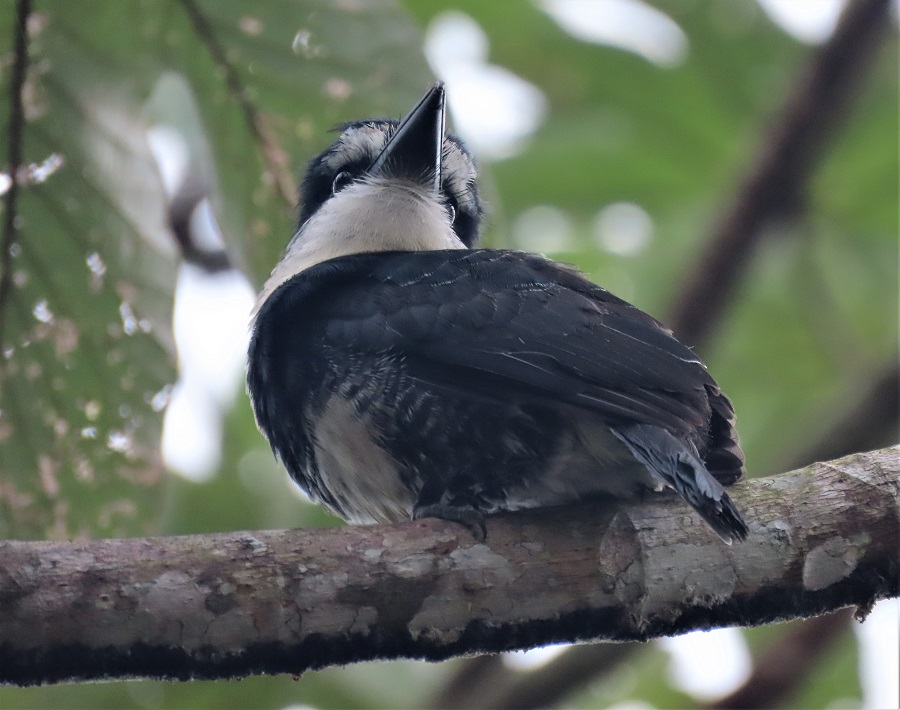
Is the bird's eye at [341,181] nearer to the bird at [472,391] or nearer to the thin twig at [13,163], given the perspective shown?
the bird at [472,391]

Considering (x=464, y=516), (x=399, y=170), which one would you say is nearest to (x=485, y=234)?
(x=399, y=170)

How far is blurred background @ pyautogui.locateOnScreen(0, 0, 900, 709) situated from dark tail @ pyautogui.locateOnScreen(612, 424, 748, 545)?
0.92 m

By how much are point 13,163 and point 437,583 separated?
58.7 inches

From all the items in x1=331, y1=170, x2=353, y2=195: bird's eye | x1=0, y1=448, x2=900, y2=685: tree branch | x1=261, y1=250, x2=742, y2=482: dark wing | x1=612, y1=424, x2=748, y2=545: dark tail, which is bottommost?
x1=0, y1=448, x2=900, y2=685: tree branch

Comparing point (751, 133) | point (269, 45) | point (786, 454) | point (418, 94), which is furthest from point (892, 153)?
point (269, 45)

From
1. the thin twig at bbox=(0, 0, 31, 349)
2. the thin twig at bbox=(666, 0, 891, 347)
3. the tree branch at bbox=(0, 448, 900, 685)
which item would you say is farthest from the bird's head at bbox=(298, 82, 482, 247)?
the tree branch at bbox=(0, 448, 900, 685)

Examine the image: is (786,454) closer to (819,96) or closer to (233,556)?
(819,96)

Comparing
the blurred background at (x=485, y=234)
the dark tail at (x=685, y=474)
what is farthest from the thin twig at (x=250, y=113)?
the dark tail at (x=685, y=474)

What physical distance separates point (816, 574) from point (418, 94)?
1.57 metres

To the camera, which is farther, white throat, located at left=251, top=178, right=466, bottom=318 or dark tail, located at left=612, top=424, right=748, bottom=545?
white throat, located at left=251, top=178, right=466, bottom=318

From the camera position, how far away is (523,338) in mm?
2676

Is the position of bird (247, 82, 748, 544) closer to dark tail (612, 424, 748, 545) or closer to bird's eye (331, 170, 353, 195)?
dark tail (612, 424, 748, 545)

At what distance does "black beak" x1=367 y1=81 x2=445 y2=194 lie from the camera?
3166mm

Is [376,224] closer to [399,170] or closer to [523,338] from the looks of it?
[399,170]
